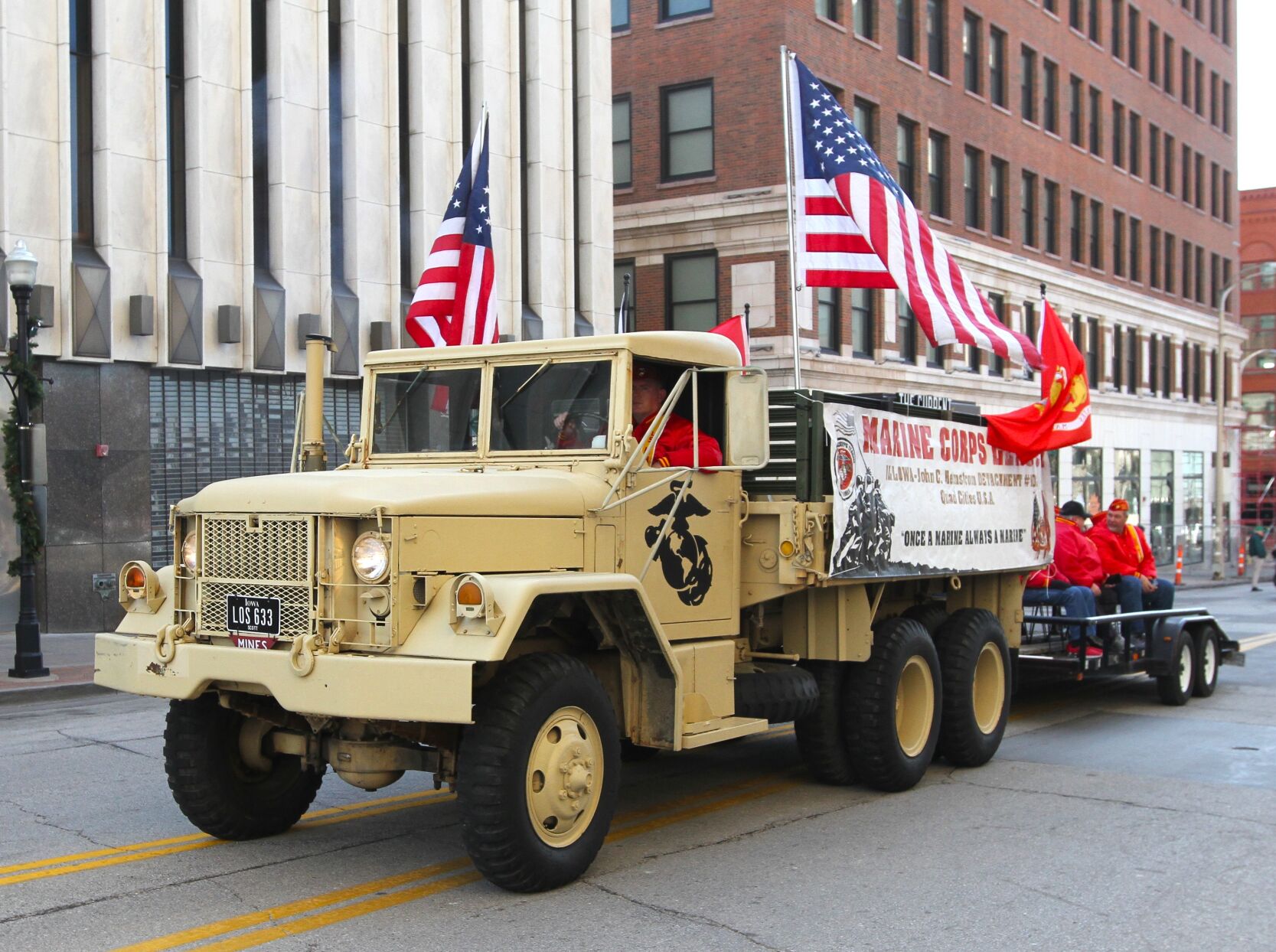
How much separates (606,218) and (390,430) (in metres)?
19.0

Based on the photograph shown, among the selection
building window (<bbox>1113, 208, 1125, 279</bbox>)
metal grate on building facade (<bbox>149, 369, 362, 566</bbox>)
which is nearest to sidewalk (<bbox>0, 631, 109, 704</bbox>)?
metal grate on building facade (<bbox>149, 369, 362, 566</bbox>)

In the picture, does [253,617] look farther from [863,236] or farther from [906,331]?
[906,331]

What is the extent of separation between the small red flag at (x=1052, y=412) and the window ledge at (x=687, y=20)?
20.6 m

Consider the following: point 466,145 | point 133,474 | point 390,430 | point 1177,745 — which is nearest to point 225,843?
point 390,430

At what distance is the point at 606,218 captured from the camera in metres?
26.5

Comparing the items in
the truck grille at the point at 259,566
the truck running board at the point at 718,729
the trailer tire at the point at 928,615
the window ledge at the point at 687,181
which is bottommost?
the truck running board at the point at 718,729

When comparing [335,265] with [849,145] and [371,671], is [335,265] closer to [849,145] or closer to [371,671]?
[849,145]

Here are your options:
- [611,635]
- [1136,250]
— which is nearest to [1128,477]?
[1136,250]

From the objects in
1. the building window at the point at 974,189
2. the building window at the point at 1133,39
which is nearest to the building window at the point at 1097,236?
the building window at the point at 1133,39

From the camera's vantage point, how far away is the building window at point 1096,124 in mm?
43656

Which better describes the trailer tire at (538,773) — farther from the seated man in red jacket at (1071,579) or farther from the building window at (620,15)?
the building window at (620,15)

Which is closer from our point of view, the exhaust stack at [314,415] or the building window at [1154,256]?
the exhaust stack at [314,415]

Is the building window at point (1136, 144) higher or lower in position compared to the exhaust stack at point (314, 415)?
higher

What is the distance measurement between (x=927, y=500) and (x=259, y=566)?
4747 mm
